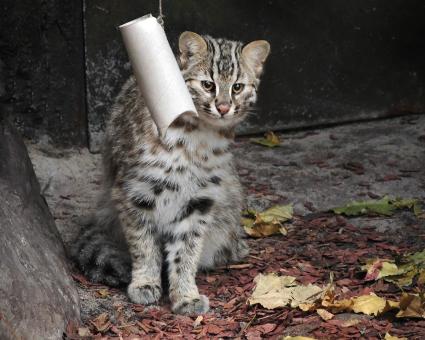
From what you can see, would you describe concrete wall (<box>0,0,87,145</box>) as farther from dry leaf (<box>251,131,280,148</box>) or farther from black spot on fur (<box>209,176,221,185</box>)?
black spot on fur (<box>209,176,221,185</box>)

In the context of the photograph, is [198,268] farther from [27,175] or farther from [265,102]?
[265,102]

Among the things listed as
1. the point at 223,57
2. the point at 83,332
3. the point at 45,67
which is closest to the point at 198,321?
the point at 83,332

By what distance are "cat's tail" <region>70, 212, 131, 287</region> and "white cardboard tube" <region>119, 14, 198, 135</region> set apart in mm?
1357

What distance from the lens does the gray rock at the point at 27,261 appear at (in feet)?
12.6

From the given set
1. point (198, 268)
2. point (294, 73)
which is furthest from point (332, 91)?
point (198, 268)

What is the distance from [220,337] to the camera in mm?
4379

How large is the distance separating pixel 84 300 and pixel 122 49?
2.59 metres

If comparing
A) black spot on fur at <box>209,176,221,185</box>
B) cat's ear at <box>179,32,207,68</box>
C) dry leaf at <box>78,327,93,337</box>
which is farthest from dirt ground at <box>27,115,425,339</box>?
cat's ear at <box>179,32,207,68</box>

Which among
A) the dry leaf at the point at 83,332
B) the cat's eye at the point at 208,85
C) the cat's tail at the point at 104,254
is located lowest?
the dry leaf at the point at 83,332

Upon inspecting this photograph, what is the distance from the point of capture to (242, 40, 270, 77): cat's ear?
189 inches

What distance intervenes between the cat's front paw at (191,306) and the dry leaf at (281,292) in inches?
10.1

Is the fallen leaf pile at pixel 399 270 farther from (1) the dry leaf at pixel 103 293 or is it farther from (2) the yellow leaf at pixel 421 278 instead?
(1) the dry leaf at pixel 103 293

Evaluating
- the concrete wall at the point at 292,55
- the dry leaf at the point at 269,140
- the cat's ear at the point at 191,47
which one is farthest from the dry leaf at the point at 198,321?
the dry leaf at the point at 269,140

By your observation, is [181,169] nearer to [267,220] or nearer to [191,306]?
[191,306]
